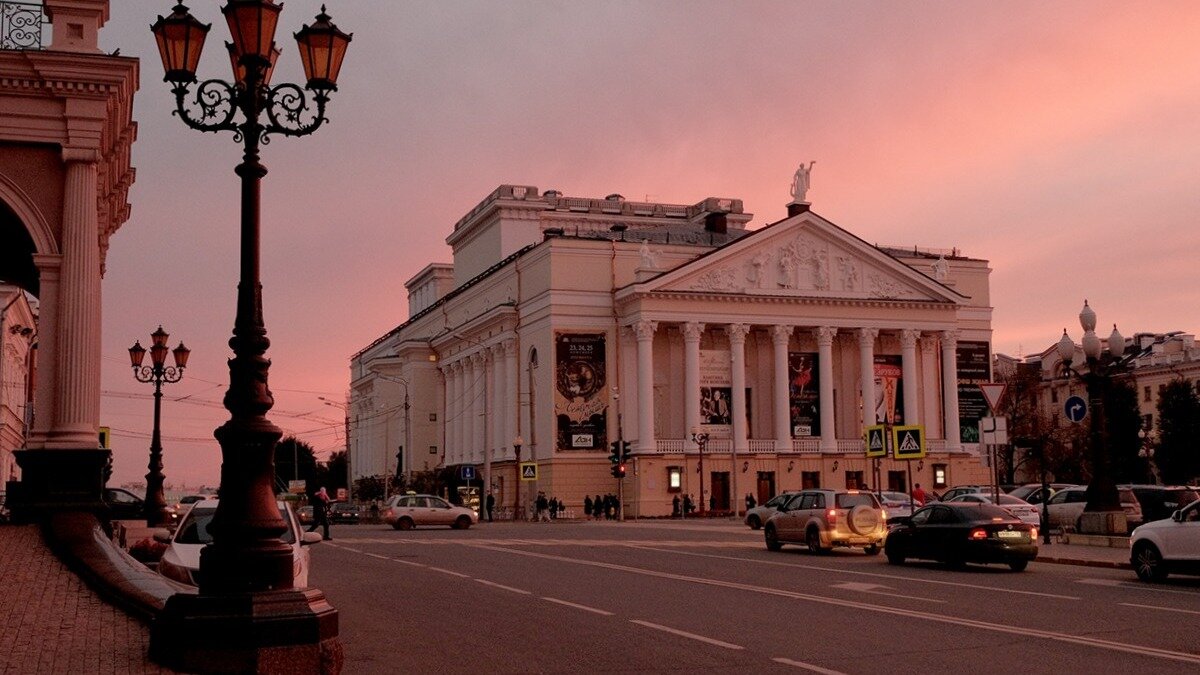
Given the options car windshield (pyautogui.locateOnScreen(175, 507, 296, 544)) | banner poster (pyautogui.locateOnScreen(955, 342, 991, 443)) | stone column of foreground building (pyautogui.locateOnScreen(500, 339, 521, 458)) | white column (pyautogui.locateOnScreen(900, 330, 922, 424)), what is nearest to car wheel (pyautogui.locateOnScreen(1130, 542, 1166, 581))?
car windshield (pyautogui.locateOnScreen(175, 507, 296, 544))

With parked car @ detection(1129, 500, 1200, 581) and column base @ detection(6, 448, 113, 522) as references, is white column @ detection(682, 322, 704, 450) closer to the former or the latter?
parked car @ detection(1129, 500, 1200, 581)

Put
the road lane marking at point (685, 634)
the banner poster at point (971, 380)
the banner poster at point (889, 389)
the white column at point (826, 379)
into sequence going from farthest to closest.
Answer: the banner poster at point (971, 380), the banner poster at point (889, 389), the white column at point (826, 379), the road lane marking at point (685, 634)

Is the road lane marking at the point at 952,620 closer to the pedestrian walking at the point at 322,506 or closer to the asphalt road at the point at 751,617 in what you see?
the asphalt road at the point at 751,617

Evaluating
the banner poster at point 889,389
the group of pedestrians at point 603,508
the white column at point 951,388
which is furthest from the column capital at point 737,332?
the white column at point 951,388

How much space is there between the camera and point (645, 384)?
3091 inches

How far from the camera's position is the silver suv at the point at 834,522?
101ft

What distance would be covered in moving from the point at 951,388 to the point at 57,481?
243 ft

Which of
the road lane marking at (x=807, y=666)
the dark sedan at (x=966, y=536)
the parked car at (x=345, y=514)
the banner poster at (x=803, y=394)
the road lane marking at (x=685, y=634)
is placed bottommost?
the parked car at (x=345, y=514)

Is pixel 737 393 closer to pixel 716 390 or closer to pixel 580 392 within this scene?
pixel 716 390

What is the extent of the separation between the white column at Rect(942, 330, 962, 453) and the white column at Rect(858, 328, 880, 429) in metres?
5.81

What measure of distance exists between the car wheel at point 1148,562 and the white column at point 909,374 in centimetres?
6439

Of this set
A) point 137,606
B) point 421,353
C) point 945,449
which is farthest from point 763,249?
point 137,606

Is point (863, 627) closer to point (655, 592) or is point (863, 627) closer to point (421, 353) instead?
point (655, 592)

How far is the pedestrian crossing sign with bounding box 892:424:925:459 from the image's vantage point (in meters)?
33.8
